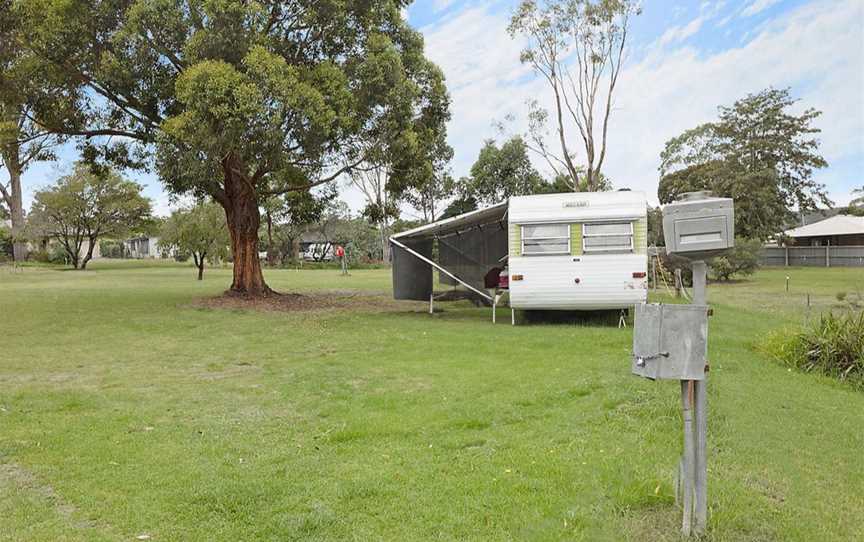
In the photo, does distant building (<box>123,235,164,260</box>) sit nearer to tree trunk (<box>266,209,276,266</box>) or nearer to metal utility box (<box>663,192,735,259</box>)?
tree trunk (<box>266,209,276,266</box>)

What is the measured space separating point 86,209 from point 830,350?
142ft

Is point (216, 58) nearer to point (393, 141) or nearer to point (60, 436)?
point (393, 141)

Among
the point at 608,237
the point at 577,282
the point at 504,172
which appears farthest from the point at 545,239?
the point at 504,172

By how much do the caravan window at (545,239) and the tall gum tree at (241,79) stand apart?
4.42 meters

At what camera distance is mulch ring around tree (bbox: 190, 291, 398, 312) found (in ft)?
51.0

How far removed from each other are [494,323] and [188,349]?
572 centimetres

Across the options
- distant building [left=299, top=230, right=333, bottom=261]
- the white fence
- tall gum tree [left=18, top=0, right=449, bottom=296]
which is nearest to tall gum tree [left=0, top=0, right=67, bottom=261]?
tall gum tree [left=18, top=0, right=449, bottom=296]

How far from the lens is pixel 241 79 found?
470 inches

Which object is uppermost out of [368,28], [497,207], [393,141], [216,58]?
[368,28]

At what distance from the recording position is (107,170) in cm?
1792

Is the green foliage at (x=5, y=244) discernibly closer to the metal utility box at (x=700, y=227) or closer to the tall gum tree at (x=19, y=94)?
the tall gum tree at (x=19, y=94)

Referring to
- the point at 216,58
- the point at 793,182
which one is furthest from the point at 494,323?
the point at 793,182

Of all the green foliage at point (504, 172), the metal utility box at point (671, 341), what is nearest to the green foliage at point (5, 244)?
the green foliage at point (504, 172)

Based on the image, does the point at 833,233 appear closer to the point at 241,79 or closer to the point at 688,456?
the point at 241,79
